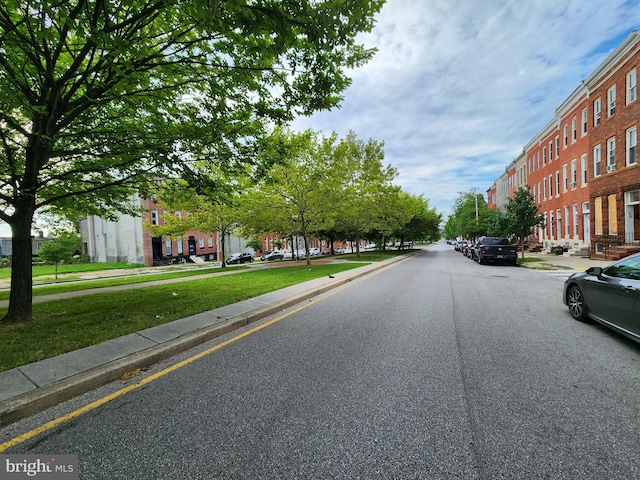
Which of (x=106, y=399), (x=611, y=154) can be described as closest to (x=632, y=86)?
(x=611, y=154)

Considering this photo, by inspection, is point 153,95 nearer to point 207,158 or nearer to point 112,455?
point 207,158

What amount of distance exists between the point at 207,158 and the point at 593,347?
8.40 meters

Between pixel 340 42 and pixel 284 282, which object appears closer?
pixel 340 42

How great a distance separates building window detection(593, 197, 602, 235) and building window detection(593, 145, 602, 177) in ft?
5.69

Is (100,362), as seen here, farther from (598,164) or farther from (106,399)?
(598,164)

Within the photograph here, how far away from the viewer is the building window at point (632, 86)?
16750 millimetres

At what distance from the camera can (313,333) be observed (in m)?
5.54

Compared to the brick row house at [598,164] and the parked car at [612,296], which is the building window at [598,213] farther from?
the parked car at [612,296]

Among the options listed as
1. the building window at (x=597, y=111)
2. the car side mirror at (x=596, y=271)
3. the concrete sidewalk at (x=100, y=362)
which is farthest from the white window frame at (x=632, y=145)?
the concrete sidewalk at (x=100, y=362)

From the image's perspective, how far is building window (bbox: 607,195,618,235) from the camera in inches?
720

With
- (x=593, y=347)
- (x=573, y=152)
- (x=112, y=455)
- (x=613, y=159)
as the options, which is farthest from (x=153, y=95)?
(x=573, y=152)

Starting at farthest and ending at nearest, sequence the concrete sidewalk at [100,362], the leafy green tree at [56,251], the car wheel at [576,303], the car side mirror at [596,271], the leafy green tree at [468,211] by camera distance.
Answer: the leafy green tree at [468,211], the leafy green tree at [56,251], the car wheel at [576,303], the car side mirror at [596,271], the concrete sidewalk at [100,362]

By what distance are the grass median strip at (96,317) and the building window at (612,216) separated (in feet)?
68.6

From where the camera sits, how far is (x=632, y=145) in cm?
1714
